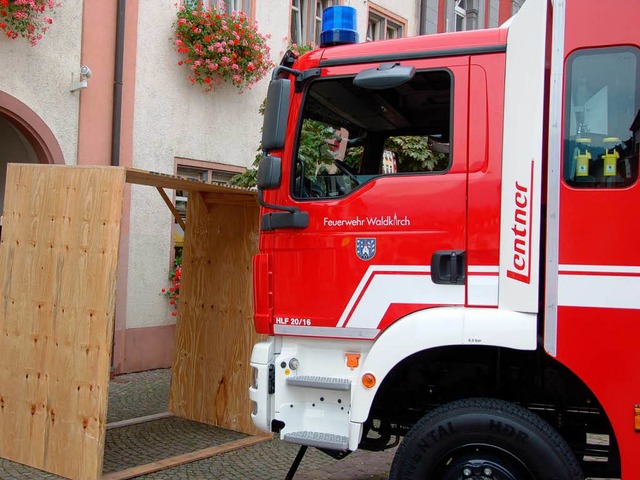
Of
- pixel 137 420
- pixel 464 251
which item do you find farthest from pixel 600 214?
pixel 137 420

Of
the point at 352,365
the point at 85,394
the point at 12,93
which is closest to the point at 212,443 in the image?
the point at 85,394

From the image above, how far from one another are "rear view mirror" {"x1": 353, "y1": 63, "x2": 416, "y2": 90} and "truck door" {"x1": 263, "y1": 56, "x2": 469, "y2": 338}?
0.05ft

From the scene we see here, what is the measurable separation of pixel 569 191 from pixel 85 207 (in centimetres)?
329

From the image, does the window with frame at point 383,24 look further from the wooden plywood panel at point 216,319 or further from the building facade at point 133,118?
the wooden plywood panel at point 216,319

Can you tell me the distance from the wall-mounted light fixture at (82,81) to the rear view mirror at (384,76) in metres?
4.83

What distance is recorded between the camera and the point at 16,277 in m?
5.33

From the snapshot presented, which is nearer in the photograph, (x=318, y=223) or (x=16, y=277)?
(x=318, y=223)

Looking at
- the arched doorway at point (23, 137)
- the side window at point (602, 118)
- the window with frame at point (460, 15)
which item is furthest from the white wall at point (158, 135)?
the window with frame at point (460, 15)

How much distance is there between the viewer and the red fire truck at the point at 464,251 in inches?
132

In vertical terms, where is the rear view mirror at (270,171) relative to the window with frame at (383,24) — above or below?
below

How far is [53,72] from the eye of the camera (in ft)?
25.1

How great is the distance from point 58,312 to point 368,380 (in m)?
2.55

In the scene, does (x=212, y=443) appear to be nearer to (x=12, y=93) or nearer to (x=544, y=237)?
(x=544, y=237)

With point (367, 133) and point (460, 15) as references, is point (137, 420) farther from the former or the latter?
point (460, 15)
